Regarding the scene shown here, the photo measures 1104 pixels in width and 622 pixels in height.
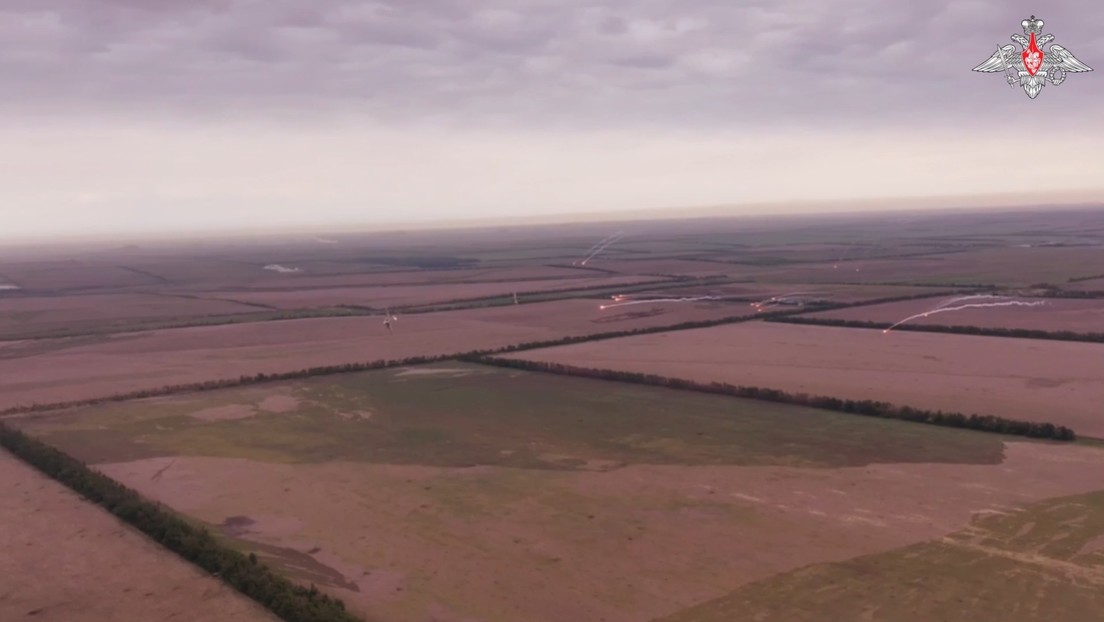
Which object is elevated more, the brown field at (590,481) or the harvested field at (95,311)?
the brown field at (590,481)

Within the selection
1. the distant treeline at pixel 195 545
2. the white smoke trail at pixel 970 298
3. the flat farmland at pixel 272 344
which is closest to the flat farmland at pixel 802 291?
the white smoke trail at pixel 970 298

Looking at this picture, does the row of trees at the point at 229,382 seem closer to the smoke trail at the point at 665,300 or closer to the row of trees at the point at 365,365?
the row of trees at the point at 365,365

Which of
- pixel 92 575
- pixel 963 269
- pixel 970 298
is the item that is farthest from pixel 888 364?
pixel 963 269

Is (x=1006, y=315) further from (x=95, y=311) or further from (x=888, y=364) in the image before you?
(x=95, y=311)

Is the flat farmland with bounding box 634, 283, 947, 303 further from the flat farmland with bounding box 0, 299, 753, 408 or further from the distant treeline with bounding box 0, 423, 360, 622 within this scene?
the distant treeline with bounding box 0, 423, 360, 622

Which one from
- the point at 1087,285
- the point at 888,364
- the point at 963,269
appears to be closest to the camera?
the point at 888,364

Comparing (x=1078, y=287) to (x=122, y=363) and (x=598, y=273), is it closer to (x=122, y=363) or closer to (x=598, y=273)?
(x=598, y=273)

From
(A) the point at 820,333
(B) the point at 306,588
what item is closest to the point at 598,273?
(A) the point at 820,333
